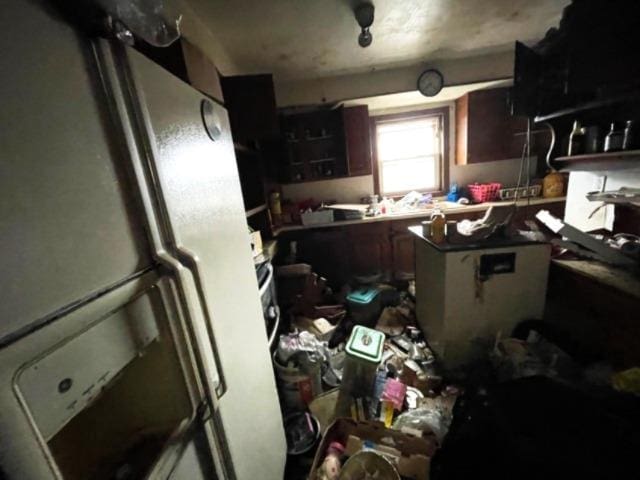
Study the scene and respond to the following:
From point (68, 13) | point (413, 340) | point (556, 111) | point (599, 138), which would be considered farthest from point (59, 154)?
point (599, 138)

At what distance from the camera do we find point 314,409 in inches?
59.6

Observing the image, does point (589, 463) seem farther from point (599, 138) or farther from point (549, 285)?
point (599, 138)

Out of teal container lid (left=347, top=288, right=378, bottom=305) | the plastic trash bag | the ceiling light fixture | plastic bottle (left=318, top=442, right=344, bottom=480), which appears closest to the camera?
plastic bottle (left=318, top=442, right=344, bottom=480)

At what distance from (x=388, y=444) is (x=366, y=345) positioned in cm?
48

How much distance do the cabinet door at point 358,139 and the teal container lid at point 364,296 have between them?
1.41 m

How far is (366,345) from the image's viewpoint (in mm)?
1550

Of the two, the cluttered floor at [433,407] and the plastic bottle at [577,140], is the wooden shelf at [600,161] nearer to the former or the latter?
the plastic bottle at [577,140]

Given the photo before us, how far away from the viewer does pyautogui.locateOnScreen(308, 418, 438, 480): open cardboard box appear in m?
1.08

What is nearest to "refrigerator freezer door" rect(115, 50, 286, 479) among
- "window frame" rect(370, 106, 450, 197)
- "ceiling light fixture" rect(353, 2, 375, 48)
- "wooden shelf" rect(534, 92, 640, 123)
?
"ceiling light fixture" rect(353, 2, 375, 48)

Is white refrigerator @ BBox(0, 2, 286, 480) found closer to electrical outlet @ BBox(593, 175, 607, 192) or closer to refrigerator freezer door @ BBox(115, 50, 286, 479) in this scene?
refrigerator freezer door @ BBox(115, 50, 286, 479)

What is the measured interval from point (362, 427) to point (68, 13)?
1557 mm

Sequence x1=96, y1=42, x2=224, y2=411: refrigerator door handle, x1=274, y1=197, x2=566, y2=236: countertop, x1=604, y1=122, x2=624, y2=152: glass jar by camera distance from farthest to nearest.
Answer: x1=274, y1=197, x2=566, y2=236: countertop, x1=604, y1=122, x2=624, y2=152: glass jar, x1=96, y1=42, x2=224, y2=411: refrigerator door handle

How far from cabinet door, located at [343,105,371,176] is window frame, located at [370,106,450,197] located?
32 cm

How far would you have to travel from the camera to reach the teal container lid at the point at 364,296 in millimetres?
2262
